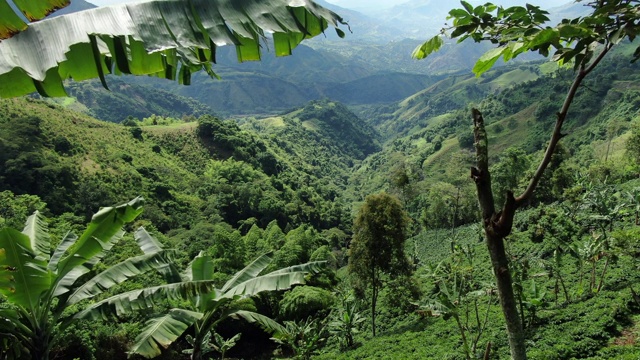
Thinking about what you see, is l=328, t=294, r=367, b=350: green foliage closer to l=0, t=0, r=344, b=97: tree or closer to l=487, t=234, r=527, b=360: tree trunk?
l=487, t=234, r=527, b=360: tree trunk

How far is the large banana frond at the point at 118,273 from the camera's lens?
5.89 metres

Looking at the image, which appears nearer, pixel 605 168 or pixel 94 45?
pixel 94 45

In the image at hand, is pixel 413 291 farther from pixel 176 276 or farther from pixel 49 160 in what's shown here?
pixel 49 160

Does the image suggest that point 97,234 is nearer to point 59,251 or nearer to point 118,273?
point 118,273

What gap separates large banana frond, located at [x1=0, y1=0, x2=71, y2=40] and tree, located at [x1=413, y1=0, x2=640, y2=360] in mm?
1979

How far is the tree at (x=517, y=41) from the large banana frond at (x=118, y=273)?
5619mm

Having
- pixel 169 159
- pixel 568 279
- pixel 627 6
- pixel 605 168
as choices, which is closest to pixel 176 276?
pixel 627 6

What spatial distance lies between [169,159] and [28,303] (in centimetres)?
6628

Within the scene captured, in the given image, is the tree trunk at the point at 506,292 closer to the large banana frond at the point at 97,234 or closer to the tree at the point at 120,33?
the tree at the point at 120,33

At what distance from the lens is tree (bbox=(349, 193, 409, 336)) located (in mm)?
18078

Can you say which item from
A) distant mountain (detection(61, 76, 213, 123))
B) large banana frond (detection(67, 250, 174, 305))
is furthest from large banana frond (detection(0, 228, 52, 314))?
distant mountain (detection(61, 76, 213, 123))

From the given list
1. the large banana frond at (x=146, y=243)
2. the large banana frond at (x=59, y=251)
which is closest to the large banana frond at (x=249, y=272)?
the large banana frond at (x=146, y=243)

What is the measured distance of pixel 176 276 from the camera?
7.36 metres

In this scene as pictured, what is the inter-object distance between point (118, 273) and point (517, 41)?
6.52 m
